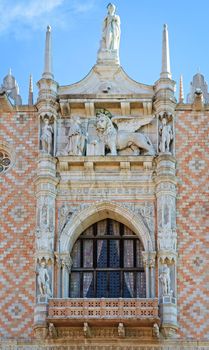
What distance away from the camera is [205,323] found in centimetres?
2734

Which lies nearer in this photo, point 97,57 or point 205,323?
point 205,323

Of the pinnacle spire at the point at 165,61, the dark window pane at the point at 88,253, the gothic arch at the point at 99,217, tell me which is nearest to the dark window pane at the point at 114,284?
the dark window pane at the point at 88,253

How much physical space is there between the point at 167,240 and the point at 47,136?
13.3 ft

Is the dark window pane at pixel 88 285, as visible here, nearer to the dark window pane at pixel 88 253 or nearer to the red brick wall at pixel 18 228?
the dark window pane at pixel 88 253

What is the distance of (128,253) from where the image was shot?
2850 centimetres

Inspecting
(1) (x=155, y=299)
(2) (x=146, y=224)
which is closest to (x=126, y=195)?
(2) (x=146, y=224)

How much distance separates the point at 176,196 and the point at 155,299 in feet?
9.79

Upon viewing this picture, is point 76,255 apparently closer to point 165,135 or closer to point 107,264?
point 107,264

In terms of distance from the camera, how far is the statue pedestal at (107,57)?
30.1m

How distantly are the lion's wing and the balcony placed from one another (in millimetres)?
4809

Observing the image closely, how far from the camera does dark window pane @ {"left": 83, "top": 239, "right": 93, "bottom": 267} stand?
93.4ft

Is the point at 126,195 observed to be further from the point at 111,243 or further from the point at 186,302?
the point at 186,302

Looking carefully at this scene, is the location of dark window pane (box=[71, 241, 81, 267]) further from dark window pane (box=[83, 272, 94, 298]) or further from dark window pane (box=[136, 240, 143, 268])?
dark window pane (box=[136, 240, 143, 268])

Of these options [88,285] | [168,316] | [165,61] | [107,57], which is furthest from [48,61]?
[168,316]
